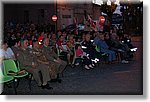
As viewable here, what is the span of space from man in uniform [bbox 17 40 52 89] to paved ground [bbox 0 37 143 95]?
0.18 m

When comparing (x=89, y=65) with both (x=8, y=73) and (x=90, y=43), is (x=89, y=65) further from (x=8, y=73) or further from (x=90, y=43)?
(x=8, y=73)

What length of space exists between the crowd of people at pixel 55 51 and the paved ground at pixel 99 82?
275mm

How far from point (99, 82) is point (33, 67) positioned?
177cm

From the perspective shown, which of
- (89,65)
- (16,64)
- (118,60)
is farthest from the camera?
(118,60)

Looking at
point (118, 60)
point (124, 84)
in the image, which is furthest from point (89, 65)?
point (124, 84)

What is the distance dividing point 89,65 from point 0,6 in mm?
4672

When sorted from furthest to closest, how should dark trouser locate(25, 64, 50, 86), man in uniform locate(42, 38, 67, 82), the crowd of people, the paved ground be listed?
man in uniform locate(42, 38, 67, 82), the crowd of people, dark trouser locate(25, 64, 50, 86), the paved ground

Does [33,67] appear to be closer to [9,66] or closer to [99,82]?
[9,66]

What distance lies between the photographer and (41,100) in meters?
5.01

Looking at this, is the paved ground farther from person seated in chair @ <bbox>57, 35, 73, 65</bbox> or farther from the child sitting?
person seated in chair @ <bbox>57, 35, 73, 65</bbox>

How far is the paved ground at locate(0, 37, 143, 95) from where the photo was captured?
20.6 feet

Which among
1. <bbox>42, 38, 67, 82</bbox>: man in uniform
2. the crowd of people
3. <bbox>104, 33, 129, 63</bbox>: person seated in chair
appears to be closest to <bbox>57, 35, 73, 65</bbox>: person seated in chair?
the crowd of people

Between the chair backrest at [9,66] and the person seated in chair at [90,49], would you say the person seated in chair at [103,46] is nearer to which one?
the person seated in chair at [90,49]

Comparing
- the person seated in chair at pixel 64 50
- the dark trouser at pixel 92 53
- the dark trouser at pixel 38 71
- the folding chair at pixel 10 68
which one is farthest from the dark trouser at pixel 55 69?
the dark trouser at pixel 92 53
